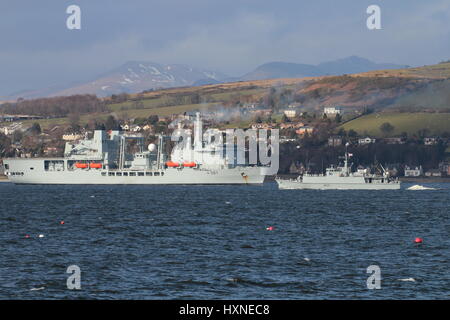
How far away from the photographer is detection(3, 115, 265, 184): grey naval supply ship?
16662 centimetres

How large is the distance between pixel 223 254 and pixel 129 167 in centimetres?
14002

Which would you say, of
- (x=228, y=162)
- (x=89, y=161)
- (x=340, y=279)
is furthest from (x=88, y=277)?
(x=89, y=161)

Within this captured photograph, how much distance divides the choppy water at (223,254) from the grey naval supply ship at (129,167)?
295 ft

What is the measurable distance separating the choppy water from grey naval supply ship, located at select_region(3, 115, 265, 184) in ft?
295

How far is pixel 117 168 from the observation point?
185375mm

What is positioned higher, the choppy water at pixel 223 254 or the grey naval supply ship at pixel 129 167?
the grey naval supply ship at pixel 129 167

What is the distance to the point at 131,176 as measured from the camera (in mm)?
173875

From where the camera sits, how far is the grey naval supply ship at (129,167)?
16662 cm
